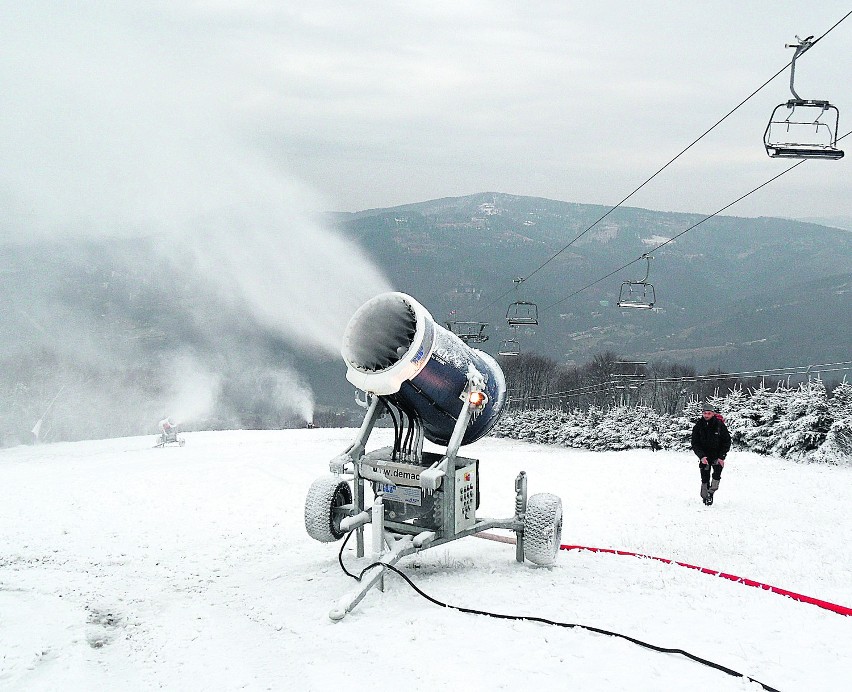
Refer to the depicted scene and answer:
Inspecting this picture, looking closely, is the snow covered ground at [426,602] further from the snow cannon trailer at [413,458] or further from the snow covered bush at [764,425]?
the snow covered bush at [764,425]

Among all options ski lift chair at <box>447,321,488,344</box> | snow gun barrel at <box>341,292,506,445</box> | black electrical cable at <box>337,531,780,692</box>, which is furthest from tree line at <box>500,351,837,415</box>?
black electrical cable at <box>337,531,780,692</box>

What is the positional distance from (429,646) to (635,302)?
1940cm

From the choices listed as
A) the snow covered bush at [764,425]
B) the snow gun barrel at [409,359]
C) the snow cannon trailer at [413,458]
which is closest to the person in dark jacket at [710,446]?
the snow cannon trailer at [413,458]

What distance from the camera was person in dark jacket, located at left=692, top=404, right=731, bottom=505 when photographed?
13383 mm

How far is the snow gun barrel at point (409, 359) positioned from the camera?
8430 mm

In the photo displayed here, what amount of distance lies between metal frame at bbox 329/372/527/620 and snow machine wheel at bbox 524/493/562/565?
38cm

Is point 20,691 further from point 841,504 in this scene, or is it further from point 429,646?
point 841,504

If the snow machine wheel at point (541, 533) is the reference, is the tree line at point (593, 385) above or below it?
below

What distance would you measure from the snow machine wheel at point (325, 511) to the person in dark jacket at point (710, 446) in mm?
8029

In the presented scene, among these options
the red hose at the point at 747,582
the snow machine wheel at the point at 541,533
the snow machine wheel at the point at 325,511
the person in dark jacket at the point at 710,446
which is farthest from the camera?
the person in dark jacket at the point at 710,446

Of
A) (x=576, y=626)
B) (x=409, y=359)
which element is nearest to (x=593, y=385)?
(x=409, y=359)

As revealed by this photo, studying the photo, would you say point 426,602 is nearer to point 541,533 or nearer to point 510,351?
point 541,533

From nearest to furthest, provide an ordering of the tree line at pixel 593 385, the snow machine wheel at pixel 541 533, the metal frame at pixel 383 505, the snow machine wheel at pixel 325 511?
the metal frame at pixel 383 505 → the snow machine wheel at pixel 541 533 → the snow machine wheel at pixel 325 511 → the tree line at pixel 593 385

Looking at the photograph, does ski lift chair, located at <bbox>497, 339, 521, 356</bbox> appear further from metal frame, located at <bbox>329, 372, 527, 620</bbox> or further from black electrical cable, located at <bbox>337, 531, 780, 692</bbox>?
black electrical cable, located at <bbox>337, 531, 780, 692</bbox>
